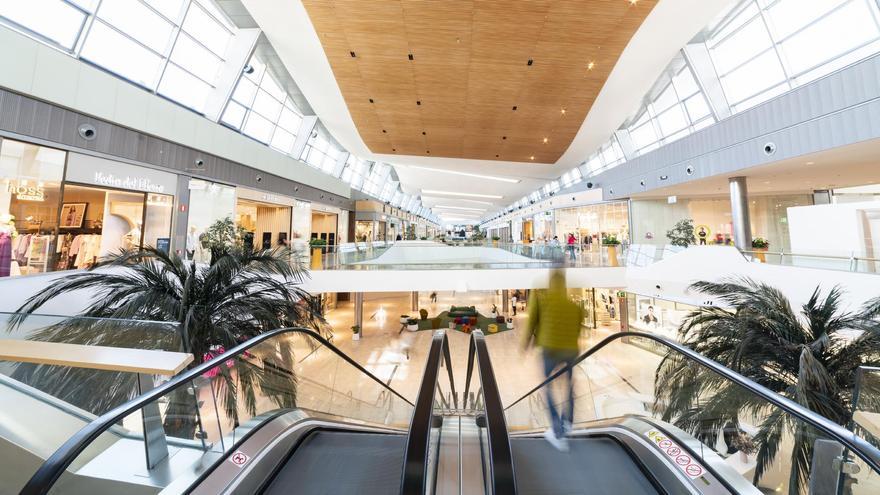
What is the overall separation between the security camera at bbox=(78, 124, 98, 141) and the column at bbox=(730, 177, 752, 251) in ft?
68.1

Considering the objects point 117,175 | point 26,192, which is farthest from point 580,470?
point 117,175

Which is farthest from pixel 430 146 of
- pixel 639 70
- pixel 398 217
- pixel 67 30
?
pixel 398 217

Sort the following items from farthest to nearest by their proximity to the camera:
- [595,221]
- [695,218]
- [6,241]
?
[595,221]
[695,218]
[6,241]

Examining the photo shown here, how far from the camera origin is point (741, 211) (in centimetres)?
1242

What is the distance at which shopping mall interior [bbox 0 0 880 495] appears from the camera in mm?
2006

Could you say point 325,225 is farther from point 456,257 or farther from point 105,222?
point 105,222

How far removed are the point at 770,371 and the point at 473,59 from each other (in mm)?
9265

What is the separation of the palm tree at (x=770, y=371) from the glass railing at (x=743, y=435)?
0.01 m

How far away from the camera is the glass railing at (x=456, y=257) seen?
12.7m

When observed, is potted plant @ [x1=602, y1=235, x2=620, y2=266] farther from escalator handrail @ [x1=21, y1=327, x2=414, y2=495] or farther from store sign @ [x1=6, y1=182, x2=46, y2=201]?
store sign @ [x1=6, y1=182, x2=46, y2=201]

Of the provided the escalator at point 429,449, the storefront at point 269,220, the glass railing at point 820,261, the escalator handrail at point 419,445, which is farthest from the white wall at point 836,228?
the storefront at point 269,220

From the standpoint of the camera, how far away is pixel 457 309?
22188mm

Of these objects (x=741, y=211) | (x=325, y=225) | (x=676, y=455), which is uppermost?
(x=325, y=225)

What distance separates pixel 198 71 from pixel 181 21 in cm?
163
